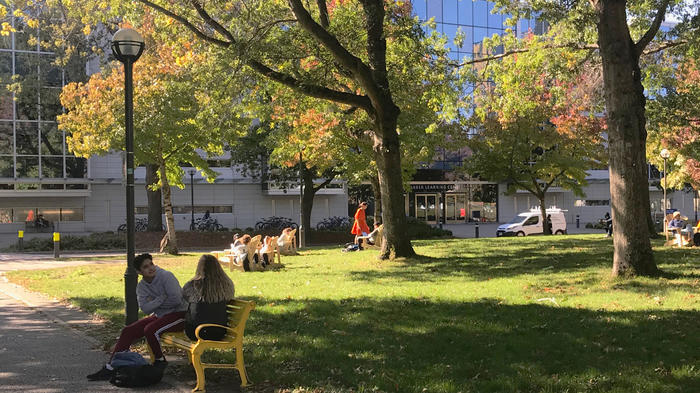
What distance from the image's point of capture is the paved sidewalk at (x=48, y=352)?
601 centimetres

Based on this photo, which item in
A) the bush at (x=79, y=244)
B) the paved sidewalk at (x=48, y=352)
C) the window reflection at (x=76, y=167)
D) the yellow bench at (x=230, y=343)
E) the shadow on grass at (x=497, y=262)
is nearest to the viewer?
the yellow bench at (x=230, y=343)

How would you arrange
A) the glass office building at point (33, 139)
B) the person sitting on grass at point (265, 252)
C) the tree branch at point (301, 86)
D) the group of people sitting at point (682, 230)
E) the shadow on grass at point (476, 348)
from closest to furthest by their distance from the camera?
the shadow on grass at point (476, 348) < the tree branch at point (301, 86) < the person sitting on grass at point (265, 252) < the group of people sitting at point (682, 230) < the glass office building at point (33, 139)

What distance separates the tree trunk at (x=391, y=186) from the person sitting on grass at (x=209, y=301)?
8.96 meters

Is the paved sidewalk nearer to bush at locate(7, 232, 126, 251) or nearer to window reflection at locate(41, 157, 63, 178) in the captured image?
bush at locate(7, 232, 126, 251)

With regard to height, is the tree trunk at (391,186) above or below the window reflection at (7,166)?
below

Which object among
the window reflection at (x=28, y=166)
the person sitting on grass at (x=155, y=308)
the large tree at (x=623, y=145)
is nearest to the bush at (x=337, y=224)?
the window reflection at (x=28, y=166)

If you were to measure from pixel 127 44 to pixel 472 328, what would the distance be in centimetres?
579

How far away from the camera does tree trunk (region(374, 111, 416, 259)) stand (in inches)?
583

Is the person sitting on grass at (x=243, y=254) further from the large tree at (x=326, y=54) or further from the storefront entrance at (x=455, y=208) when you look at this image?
the storefront entrance at (x=455, y=208)

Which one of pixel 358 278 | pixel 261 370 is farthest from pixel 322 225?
pixel 261 370

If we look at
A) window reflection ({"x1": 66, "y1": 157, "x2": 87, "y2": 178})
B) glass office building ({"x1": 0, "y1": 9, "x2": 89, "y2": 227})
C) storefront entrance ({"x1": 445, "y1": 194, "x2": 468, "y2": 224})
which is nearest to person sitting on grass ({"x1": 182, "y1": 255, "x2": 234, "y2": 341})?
glass office building ({"x1": 0, "y1": 9, "x2": 89, "y2": 227})

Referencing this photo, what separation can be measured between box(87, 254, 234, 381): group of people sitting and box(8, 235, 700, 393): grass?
76cm

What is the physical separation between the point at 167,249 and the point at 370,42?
1336cm

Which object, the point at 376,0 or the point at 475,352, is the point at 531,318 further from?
the point at 376,0
